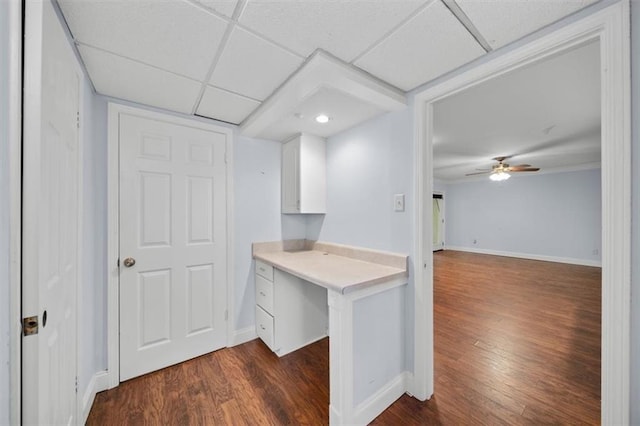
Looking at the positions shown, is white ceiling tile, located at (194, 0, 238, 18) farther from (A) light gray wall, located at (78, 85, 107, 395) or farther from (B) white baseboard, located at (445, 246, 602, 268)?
(B) white baseboard, located at (445, 246, 602, 268)

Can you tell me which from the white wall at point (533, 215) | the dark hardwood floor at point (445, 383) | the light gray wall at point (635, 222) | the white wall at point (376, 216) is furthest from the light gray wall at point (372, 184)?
the white wall at point (533, 215)

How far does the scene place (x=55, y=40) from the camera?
37.9 inches

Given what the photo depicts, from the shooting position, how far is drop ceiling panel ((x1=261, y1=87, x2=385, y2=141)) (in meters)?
1.75

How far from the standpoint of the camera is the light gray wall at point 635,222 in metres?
0.94

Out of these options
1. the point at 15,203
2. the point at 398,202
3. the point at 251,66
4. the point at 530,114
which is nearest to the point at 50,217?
the point at 15,203

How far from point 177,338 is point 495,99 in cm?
361

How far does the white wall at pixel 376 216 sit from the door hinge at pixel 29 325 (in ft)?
4.36

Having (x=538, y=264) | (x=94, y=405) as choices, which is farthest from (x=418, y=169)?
(x=538, y=264)

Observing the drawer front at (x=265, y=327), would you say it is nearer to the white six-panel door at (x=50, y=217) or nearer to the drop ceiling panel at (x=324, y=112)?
the white six-panel door at (x=50, y=217)

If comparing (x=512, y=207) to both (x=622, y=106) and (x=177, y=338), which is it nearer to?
(x=622, y=106)

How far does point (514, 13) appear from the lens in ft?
3.54

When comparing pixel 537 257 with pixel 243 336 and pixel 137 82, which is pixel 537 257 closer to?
pixel 243 336

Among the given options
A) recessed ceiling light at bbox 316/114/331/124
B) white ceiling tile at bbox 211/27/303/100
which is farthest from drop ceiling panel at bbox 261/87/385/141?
white ceiling tile at bbox 211/27/303/100

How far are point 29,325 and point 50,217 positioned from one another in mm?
408
